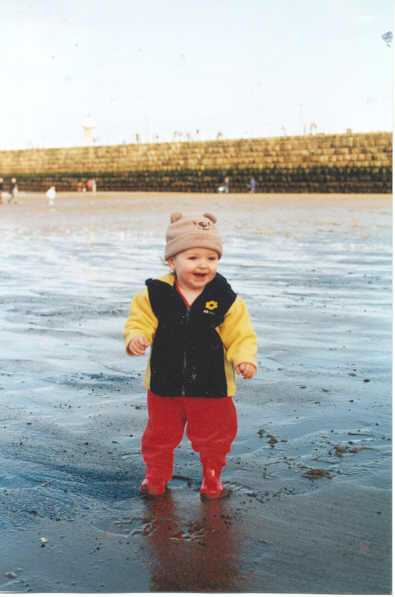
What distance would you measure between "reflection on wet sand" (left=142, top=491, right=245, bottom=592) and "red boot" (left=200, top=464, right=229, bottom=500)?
38 mm

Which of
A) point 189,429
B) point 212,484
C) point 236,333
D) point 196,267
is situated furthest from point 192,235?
point 212,484

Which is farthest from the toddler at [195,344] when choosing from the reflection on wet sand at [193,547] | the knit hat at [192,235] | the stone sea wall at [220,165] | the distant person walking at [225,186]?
the distant person walking at [225,186]

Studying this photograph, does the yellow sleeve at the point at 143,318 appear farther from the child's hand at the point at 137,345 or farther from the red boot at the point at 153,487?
the red boot at the point at 153,487

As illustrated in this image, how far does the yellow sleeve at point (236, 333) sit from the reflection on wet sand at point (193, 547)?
1.70 ft

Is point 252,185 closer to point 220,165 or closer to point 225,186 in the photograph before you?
point 225,186

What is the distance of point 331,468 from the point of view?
11.4 feet

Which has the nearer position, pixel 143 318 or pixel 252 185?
pixel 143 318

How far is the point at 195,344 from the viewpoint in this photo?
10.5 feet

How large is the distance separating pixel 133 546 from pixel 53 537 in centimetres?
26

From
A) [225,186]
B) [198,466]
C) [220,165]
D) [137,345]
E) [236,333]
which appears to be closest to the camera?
[137,345]

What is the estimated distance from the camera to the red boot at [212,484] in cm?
316

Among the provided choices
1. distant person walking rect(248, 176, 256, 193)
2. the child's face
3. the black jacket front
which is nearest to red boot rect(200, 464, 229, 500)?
the black jacket front

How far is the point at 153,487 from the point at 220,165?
124 feet

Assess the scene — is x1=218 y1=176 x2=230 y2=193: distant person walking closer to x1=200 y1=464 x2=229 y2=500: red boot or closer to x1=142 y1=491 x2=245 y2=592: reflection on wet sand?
x1=200 y1=464 x2=229 y2=500: red boot
